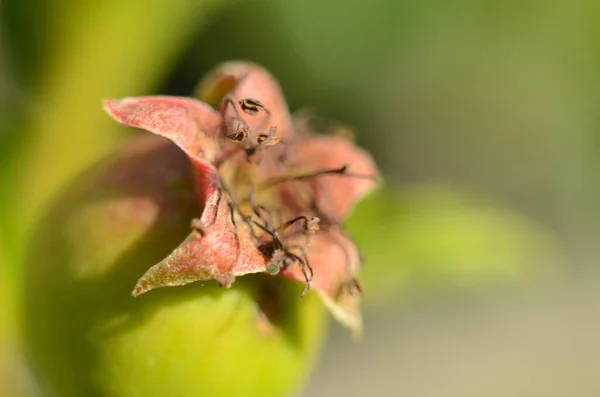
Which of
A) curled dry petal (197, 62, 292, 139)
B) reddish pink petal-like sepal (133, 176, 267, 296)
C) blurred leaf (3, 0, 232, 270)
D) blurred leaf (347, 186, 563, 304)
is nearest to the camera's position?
reddish pink petal-like sepal (133, 176, 267, 296)

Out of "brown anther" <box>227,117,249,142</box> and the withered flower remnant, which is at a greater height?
"brown anther" <box>227,117,249,142</box>

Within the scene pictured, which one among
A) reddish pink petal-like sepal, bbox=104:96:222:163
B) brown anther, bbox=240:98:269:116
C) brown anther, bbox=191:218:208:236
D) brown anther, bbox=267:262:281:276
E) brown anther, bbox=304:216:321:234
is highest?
brown anther, bbox=240:98:269:116

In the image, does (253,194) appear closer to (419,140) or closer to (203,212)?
(203,212)

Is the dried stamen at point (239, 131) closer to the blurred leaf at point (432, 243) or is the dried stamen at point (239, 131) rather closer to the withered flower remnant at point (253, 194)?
the withered flower remnant at point (253, 194)

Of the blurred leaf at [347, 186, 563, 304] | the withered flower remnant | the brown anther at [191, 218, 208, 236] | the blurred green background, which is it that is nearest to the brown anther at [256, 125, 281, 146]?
the withered flower remnant

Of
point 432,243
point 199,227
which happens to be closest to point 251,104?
point 199,227

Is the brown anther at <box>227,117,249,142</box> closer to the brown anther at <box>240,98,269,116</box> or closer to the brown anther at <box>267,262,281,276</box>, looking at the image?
the brown anther at <box>240,98,269,116</box>

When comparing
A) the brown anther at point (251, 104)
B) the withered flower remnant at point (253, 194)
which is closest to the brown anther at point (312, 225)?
the withered flower remnant at point (253, 194)
